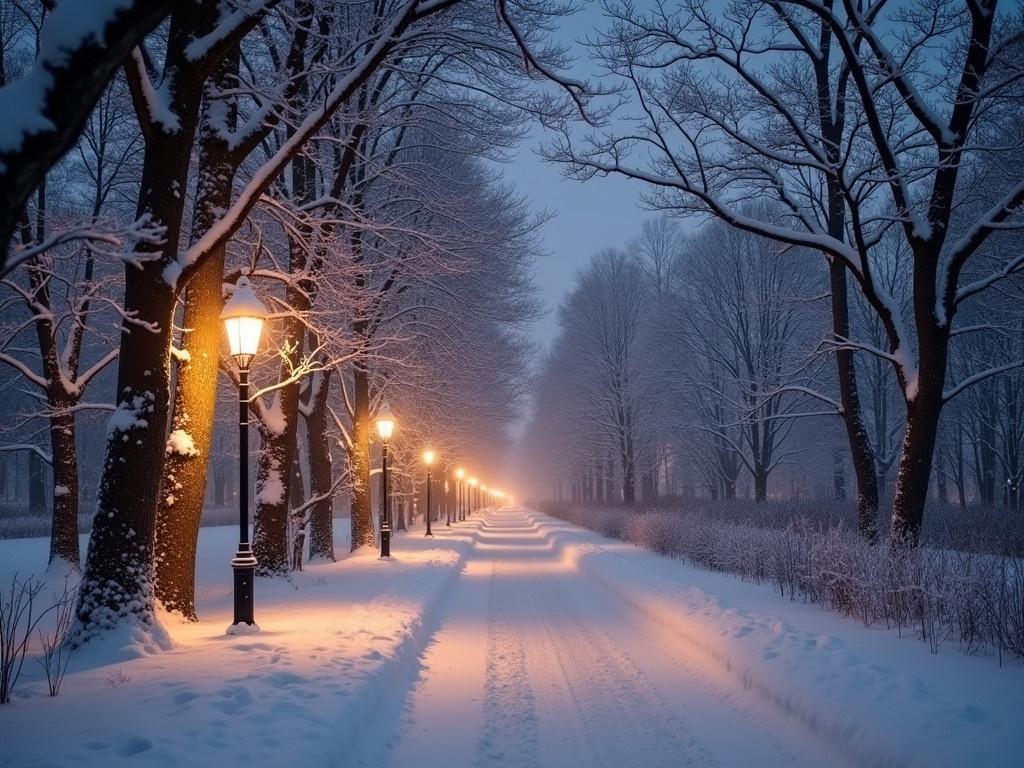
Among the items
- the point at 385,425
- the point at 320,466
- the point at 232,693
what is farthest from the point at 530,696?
the point at 385,425

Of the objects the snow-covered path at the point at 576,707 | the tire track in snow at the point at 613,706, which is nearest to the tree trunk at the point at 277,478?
the snow-covered path at the point at 576,707

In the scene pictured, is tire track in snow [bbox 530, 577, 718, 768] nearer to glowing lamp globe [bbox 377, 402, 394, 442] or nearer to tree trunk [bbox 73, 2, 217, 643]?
tree trunk [bbox 73, 2, 217, 643]

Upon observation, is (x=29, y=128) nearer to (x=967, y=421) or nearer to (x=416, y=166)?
(x=416, y=166)

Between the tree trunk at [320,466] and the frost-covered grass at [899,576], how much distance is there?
8865mm

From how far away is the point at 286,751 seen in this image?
4582mm

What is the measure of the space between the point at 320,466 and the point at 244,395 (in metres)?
9.51

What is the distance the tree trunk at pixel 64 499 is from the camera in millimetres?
15641

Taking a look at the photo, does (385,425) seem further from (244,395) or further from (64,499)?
(244,395)

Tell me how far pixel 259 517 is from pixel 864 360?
2862 cm

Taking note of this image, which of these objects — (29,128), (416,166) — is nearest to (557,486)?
(416,166)

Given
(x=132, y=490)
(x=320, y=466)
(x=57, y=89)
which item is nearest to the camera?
(x=57, y=89)

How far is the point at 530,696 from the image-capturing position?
6.98m

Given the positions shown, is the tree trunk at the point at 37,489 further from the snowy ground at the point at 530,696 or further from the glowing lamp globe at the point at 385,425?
the snowy ground at the point at 530,696

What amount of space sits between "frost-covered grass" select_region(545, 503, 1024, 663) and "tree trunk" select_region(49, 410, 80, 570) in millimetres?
13332
